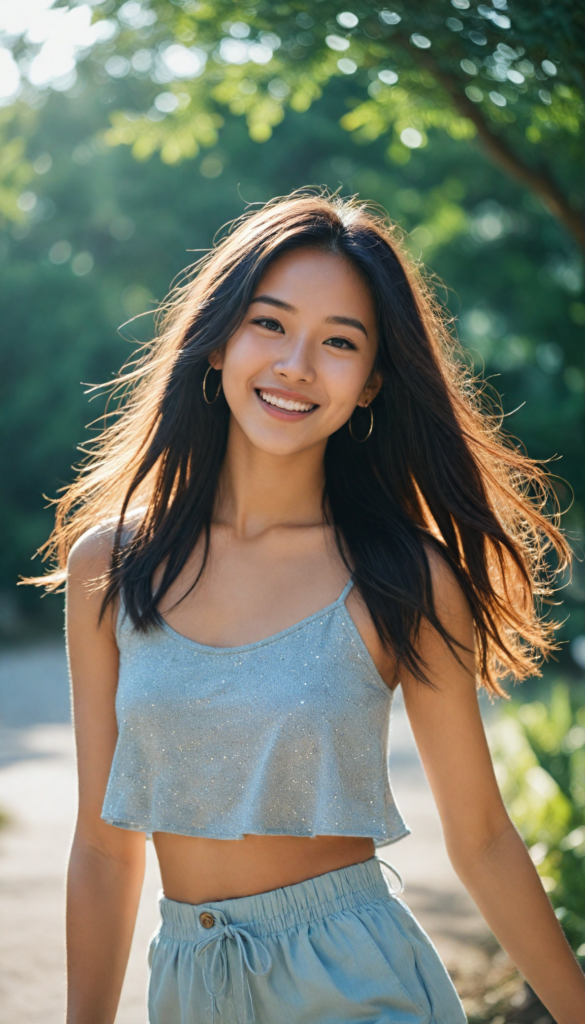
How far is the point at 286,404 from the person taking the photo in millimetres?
2037

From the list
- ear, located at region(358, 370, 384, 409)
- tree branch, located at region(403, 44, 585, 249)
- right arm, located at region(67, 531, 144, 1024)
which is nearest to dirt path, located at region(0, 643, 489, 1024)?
right arm, located at region(67, 531, 144, 1024)

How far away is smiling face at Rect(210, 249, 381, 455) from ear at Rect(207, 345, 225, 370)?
0.36 feet

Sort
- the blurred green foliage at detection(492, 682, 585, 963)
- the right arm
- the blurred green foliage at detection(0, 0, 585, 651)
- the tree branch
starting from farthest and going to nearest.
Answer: the blurred green foliage at detection(492, 682, 585, 963), the blurred green foliage at detection(0, 0, 585, 651), the tree branch, the right arm

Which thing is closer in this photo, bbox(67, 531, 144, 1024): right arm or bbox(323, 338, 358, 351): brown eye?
bbox(67, 531, 144, 1024): right arm

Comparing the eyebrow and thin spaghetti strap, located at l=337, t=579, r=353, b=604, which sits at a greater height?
the eyebrow

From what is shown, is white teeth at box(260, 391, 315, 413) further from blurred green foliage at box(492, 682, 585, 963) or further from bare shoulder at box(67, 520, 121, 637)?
blurred green foliage at box(492, 682, 585, 963)

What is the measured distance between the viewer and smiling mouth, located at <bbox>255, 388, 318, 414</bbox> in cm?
204

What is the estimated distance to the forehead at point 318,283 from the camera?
2.06 m

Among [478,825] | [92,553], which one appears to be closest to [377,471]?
[92,553]

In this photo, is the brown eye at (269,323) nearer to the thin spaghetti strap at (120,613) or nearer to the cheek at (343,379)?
the cheek at (343,379)

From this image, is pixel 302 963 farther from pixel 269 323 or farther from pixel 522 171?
pixel 522 171

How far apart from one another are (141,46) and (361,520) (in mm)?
2112

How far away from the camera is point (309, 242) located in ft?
6.94

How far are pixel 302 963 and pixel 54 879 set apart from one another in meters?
3.64
